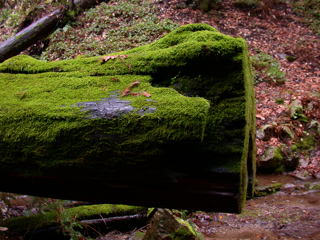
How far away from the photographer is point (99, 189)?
1.86 meters

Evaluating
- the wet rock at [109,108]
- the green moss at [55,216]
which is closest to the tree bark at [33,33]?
the green moss at [55,216]

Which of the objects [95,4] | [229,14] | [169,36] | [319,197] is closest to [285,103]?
[319,197]

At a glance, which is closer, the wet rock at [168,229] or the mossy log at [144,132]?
the mossy log at [144,132]

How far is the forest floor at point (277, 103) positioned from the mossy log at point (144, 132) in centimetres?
270

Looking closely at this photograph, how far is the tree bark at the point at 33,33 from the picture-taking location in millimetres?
9195

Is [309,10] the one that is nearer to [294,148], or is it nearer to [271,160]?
[294,148]

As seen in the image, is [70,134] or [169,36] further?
[169,36]

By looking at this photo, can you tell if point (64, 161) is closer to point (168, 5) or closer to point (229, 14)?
point (168, 5)

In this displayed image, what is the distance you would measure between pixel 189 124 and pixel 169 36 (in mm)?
1221

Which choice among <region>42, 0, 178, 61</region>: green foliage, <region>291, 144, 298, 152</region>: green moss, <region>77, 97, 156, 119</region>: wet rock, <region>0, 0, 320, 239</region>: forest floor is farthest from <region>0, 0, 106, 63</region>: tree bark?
<region>291, 144, 298, 152</region>: green moss

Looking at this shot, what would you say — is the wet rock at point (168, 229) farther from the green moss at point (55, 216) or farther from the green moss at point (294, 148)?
the green moss at point (294, 148)

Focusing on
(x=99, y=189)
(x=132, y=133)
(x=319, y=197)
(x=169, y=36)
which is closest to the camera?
(x=132, y=133)

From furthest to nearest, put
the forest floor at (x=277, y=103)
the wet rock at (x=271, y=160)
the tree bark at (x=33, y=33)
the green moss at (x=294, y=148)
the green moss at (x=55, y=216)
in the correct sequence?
the tree bark at (x=33, y=33)
the green moss at (x=294, y=148)
the wet rock at (x=271, y=160)
the forest floor at (x=277, y=103)
the green moss at (x=55, y=216)

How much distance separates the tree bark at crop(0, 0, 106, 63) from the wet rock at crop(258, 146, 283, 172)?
967cm
